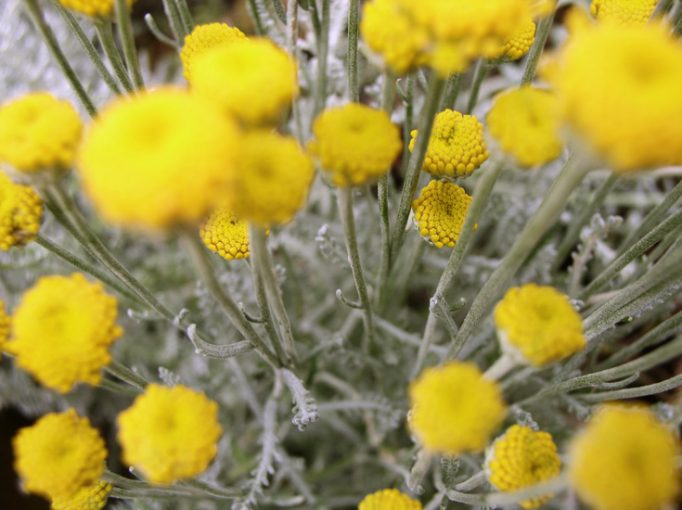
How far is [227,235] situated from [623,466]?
0.48 metres

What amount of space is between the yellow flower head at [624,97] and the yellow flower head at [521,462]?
0.31m

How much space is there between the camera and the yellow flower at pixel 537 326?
568 millimetres

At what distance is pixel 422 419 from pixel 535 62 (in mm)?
506

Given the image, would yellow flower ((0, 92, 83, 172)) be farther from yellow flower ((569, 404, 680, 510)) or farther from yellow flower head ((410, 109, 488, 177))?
yellow flower ((569, 404, 680, 510))

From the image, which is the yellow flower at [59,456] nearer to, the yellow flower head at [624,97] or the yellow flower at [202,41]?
the yellow flower at [202,41]

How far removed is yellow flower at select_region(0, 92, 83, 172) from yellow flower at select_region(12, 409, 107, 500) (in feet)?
0.83

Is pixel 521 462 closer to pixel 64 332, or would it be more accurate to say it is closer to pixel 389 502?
pixel 389 502

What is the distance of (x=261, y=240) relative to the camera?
0.56 meters

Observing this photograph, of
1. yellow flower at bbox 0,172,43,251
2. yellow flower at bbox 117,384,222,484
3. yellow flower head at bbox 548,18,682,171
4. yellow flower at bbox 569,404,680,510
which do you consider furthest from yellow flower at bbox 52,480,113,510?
yellow flower head at bbox 548,18,682,171

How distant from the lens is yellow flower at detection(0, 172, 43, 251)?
2.17 ft

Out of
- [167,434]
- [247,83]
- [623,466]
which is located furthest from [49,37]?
[623,466]

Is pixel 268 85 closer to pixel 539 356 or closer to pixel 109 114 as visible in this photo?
pixel 109 114

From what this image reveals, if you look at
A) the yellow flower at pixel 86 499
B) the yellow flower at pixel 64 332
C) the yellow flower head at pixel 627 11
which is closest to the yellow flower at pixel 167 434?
the yellow flower at pixel 64 332

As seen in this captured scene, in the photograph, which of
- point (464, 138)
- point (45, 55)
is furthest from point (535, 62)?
point (45, 55)
